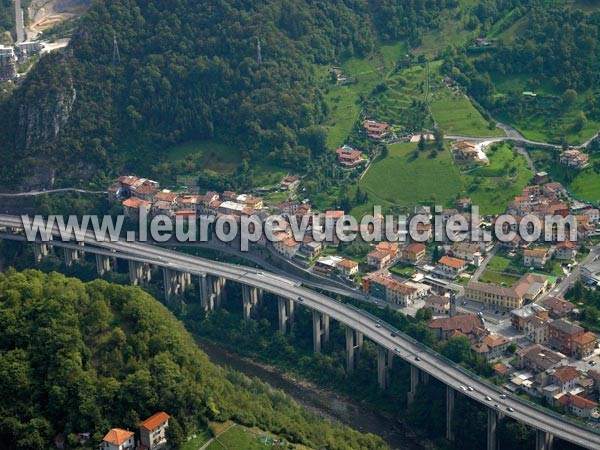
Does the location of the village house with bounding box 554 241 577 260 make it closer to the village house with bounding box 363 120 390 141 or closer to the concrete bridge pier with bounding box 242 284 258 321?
the concrete bridge pier with bounding box 242 284 258 321

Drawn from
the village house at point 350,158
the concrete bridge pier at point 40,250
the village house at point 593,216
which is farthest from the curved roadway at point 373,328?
the village house at point 593,216

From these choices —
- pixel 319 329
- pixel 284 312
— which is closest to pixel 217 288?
pixel 284 312

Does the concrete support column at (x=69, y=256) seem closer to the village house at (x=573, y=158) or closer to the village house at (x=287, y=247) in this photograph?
the village house at (x=287, y=247)

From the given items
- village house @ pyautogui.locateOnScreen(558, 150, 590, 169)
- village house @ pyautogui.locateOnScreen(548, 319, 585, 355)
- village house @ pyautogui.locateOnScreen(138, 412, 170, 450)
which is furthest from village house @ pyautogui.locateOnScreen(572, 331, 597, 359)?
village house @ pyautogui.locateOnScreen(558, 150, 590, 169)

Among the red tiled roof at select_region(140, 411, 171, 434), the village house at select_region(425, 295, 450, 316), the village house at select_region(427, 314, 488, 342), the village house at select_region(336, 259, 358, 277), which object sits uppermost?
the village house at select_region(336, 259, 358, 277)

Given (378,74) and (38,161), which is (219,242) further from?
(378,74)

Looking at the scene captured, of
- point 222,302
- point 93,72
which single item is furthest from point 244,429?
point 93,72
